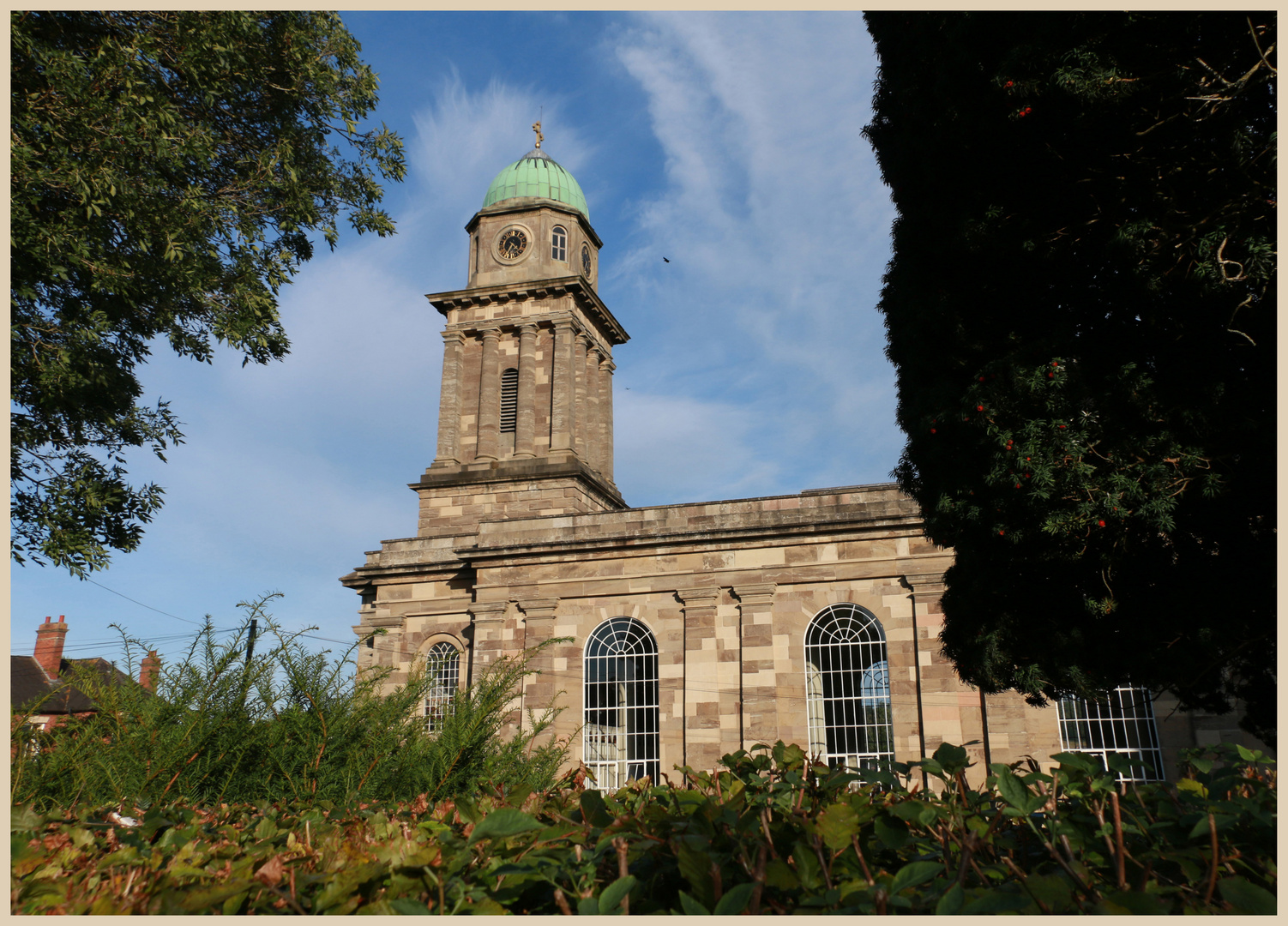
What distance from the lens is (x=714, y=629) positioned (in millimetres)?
20516

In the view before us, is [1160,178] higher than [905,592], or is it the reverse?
[1160,178]

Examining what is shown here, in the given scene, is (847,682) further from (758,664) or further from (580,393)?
(580,393)

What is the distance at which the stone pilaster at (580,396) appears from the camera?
93.7ft

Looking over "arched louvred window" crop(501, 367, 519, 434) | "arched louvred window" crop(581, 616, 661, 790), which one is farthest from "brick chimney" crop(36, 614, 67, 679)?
"arched louvred window" crop(581, 616, 661, 790)

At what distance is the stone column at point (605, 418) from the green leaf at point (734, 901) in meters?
28.3

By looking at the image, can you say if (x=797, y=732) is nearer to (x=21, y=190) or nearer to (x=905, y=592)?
(x=905, y=592)

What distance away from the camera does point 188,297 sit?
11.3 m

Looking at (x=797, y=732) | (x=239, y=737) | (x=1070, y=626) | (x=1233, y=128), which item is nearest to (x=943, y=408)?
(x=1070, y=626)

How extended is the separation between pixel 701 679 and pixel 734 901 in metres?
19.4

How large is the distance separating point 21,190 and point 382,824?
9901 mm

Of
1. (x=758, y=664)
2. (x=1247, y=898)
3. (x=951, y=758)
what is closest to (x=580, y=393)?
(x=758, y=664)

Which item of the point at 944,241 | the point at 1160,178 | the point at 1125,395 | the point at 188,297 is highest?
the point at 188,297

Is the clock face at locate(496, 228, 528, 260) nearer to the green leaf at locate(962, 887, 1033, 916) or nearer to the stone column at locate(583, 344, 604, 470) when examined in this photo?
the stone column at locate(583, 344, 604, 470)

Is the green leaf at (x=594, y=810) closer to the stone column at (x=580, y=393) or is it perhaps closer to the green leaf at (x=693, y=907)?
the green leaf at (x=693, y=907)
